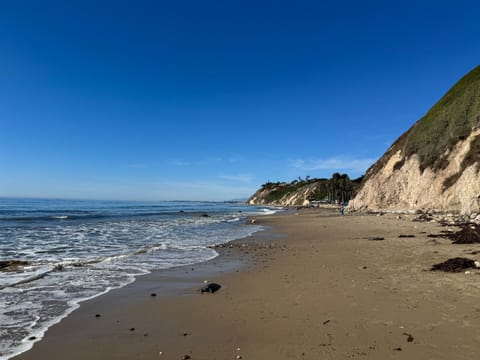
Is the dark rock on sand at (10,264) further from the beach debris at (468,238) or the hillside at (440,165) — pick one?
the hillside at (440,165)

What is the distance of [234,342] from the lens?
5160 mm

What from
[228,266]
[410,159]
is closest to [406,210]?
[410,159]

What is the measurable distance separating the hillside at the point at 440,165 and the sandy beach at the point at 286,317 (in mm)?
23107

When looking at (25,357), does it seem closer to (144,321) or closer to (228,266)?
(144,321)

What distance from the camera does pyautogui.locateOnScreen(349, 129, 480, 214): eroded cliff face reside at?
2772cm

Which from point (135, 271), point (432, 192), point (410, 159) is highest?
point (410, 159)

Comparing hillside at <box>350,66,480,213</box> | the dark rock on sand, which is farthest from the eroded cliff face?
the dark rock on sand

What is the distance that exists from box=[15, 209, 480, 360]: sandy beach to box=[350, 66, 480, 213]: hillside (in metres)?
23.1

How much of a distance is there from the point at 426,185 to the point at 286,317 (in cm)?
3557

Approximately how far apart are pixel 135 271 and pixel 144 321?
5.42 meters

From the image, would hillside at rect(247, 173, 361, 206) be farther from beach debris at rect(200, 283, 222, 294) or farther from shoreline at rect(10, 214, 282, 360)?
beach debris at rect(200, 283, 222, 294)

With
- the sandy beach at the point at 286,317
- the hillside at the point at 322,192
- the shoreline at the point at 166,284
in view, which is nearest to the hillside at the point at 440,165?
the sandy beach at the point at 286,317

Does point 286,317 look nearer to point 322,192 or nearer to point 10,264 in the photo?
point 10,264

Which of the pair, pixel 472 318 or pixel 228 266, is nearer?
pixel 472 318
